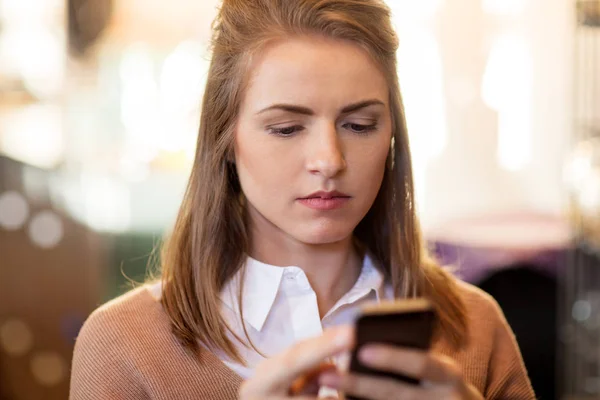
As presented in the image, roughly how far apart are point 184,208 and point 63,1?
218 centimetres

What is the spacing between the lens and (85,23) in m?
3.28

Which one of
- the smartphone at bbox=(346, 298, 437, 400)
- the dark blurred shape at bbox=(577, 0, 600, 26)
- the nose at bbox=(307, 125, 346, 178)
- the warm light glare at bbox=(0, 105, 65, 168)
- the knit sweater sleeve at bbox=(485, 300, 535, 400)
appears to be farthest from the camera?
the warm light glare at bbox=(0, 105, 65, 168)

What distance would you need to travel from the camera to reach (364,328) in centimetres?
84

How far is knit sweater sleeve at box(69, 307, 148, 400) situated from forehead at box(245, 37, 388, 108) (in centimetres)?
41

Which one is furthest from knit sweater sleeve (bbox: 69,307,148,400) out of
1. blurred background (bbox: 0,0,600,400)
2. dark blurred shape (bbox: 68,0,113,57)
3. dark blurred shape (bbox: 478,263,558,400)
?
dark blurred shape (bbox: 68,0,113,57)

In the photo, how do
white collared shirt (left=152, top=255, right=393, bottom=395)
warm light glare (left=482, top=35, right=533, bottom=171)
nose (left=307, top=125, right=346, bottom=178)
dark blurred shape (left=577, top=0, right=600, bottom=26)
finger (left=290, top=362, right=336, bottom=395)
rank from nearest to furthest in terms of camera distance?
1. finger (left=290, top=362, right=336, bottom=395)
2. nose (left=307, top=125, right=346, bottom=178)
3. white collared shirt (left=152, top=255, right=393, bottom=395)
4. dark blurred shape (left=577, top=0, right=600, bottom=26)
5. warm light glare (left=482, top=35, right=533, bottom=171)

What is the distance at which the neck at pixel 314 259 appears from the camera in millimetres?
1276

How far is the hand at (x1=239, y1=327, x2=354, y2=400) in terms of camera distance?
869mm

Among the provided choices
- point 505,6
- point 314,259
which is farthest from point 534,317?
point 314,259

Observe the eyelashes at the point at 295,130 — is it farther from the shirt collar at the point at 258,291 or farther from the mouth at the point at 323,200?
the shirt collar at the point at 258,291

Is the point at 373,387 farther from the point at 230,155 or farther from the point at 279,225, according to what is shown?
the point at 230,155

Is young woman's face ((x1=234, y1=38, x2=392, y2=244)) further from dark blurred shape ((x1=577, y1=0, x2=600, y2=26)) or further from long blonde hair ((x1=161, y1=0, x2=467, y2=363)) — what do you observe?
dark blurred shape ((x1=577, y1=0, x2=600, y2=26))

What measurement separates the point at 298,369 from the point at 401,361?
121 millimetres

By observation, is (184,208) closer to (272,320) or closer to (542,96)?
(272,320)
